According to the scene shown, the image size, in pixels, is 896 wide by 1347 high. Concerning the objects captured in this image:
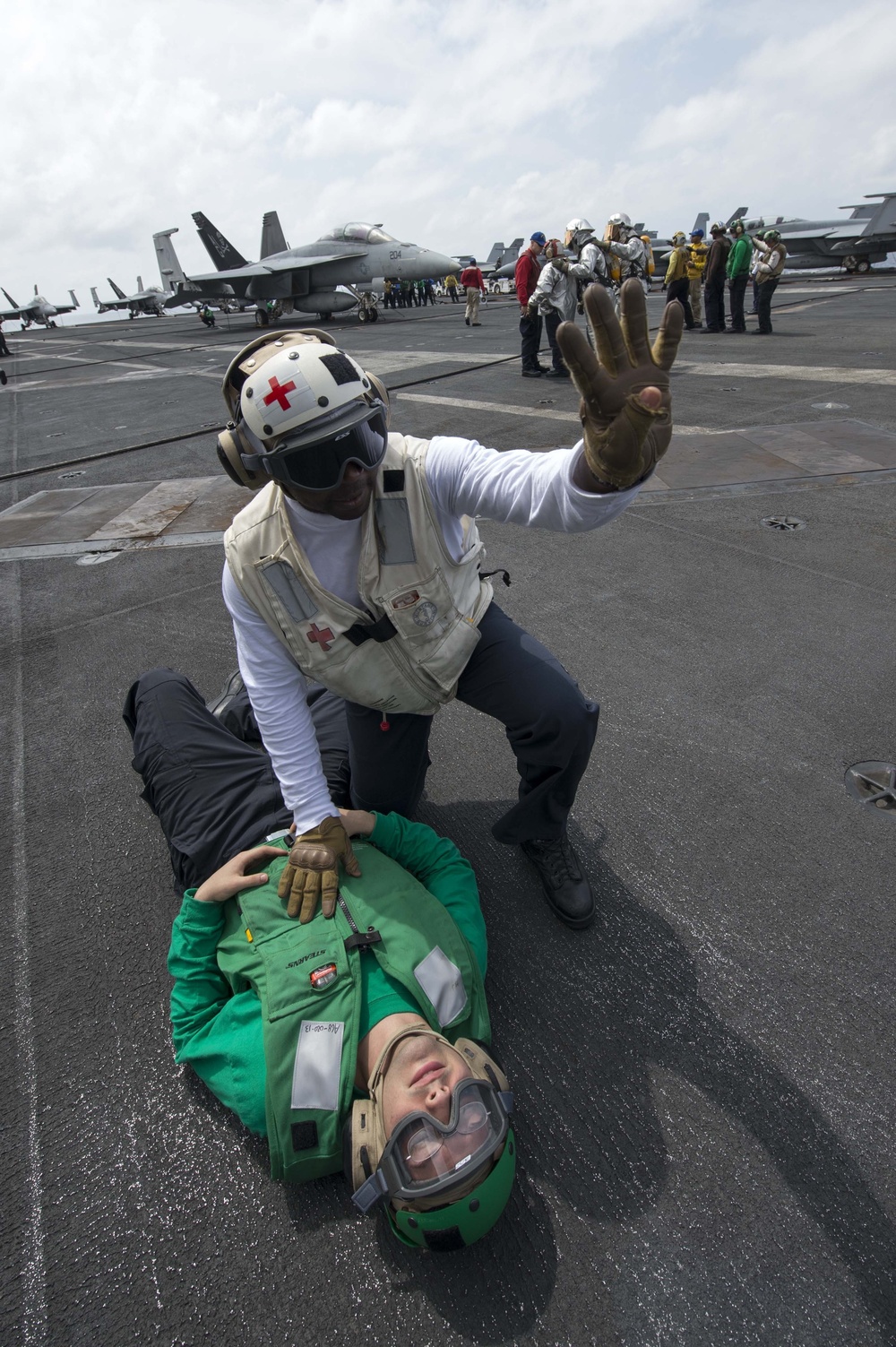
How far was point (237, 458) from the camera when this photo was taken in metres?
1.88

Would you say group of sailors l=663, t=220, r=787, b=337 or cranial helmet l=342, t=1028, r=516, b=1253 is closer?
cranial helmet l=342, t=1028, r=516, b=1253

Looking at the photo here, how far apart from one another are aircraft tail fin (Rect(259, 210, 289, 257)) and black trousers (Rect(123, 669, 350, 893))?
123 ft

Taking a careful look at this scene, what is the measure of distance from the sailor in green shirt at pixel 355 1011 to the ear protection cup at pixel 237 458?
105 centimetres

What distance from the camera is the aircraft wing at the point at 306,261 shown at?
84.4ft

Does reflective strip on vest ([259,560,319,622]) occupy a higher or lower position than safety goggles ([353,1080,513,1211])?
higher

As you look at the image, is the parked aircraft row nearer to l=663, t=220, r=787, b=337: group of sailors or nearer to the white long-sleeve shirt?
l=663, t=220, r=787, b=337: group of sailors

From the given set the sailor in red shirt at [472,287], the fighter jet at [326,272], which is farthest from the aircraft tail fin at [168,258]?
the sailor in red shirt at [472,287]

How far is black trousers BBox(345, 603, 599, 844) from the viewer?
7.26 feet

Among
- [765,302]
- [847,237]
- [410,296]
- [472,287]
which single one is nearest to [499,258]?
[410,296]

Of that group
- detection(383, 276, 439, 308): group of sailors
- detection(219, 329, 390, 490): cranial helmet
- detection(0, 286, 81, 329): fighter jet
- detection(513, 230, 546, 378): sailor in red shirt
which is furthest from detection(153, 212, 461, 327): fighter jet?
detection(0, 286, 81, 329): fighter jet

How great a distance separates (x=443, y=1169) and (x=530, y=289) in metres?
11.8

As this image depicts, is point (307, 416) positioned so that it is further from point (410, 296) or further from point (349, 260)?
point (410, 296)

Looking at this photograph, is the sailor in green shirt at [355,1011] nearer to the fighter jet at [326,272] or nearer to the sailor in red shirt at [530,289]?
the sailor in red shirt at [530,289]

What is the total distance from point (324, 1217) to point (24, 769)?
2.42 m
